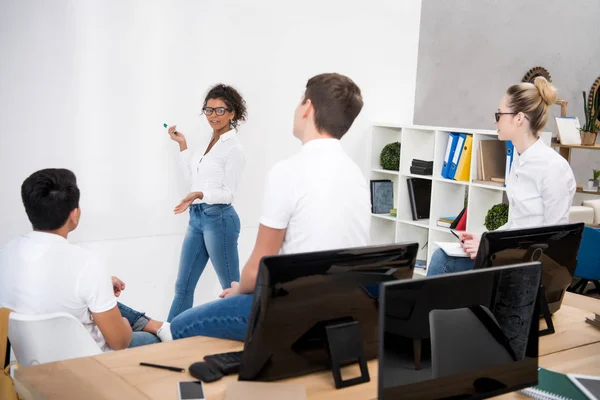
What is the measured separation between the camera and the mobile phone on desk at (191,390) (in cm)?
180

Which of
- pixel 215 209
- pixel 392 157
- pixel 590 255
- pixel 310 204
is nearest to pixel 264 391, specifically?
pixel 310 204

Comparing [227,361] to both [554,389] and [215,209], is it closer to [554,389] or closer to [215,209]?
[554,389]

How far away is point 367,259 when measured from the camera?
1880 mm

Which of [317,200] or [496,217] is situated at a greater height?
[317,200]

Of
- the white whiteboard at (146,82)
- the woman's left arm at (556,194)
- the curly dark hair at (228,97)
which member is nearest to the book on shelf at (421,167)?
the white whiteboard at (146,82)

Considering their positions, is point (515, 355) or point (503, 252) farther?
point (503, 252)

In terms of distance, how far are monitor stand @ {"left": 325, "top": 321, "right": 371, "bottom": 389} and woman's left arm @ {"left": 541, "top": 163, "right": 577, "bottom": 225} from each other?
5.21 ft

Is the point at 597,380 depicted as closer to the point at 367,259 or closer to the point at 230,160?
the point at 367,259

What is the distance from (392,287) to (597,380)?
864 millimetres

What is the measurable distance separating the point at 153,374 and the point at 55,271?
0.71 meters

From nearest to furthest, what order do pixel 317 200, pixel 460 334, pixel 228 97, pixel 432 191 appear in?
pixel 460 334 < pixel 317 200 < pixel 228 97 < pixel 432 191

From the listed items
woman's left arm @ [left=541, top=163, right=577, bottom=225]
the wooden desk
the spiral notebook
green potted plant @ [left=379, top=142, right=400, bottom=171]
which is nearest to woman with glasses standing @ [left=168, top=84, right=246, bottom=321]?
green potted plant @ [left=379, top=142, right=400, bottom=171]

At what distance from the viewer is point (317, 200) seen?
234cm

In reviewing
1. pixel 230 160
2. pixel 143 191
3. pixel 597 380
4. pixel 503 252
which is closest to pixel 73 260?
pixel 503 252
